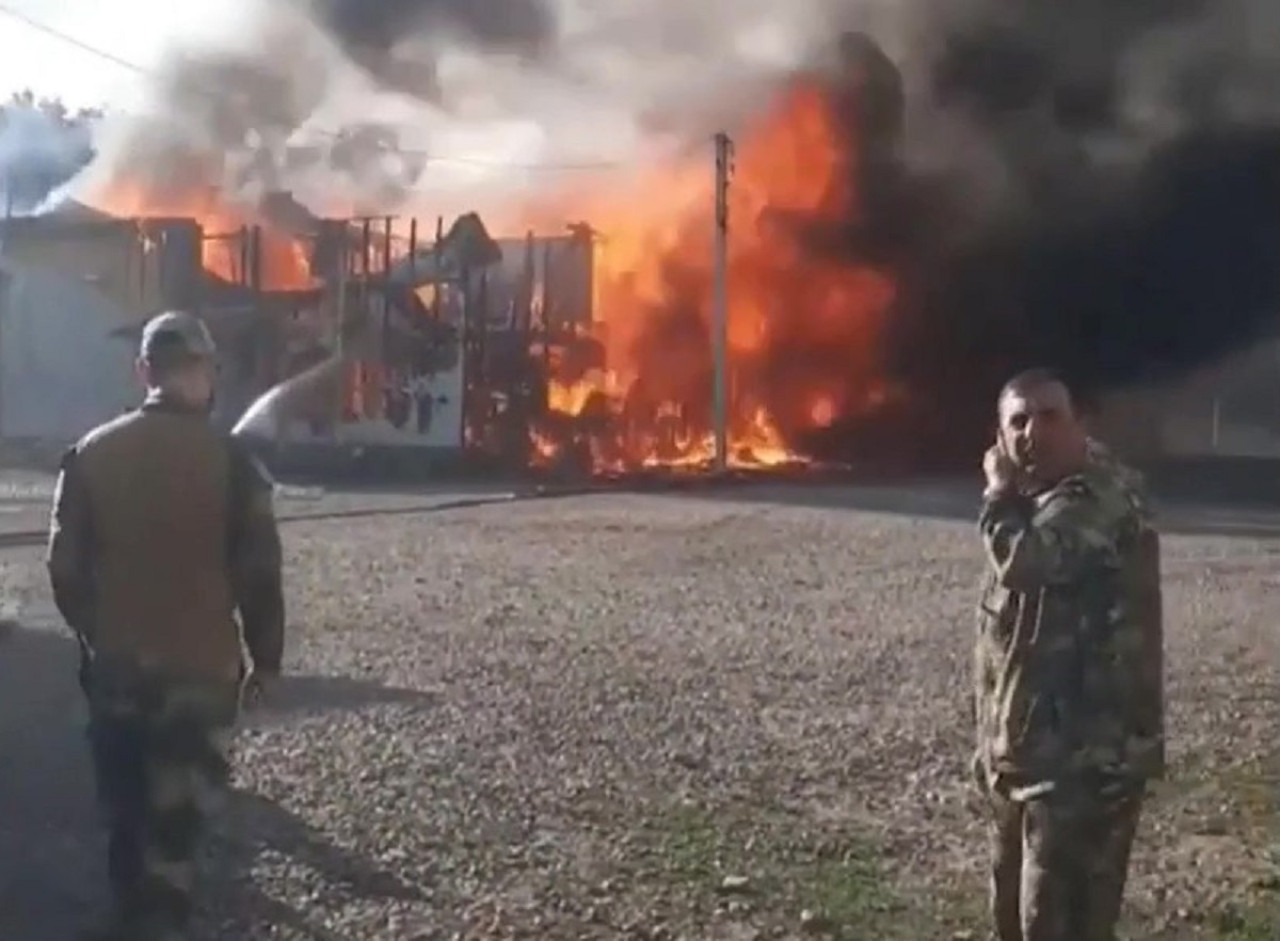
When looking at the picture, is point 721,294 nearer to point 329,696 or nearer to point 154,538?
point 329,696

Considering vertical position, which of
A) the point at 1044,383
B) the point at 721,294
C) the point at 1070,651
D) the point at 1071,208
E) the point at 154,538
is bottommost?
the point at 1070,651

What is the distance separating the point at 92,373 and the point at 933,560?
2392 cm

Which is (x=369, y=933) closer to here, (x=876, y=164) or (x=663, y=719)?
(x=663, y=719)

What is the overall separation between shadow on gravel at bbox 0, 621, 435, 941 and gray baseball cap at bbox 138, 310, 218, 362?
1687 millimetres

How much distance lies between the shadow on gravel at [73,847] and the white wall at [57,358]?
2923 centimetres

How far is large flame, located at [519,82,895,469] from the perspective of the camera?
1292 inches

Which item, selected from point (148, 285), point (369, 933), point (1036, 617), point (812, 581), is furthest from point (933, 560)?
point (148, 285)

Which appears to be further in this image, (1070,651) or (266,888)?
(266,888)

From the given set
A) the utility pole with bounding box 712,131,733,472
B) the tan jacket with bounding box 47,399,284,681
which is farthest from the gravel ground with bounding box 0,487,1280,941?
the utility pole with bounding box 712,131,733,472

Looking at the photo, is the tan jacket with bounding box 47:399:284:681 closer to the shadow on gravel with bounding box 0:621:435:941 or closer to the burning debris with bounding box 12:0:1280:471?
the shadow on gravel with bounding box 0:621:435:941

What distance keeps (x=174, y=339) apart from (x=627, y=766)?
12.6 ft

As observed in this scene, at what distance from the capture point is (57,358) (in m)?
38.1

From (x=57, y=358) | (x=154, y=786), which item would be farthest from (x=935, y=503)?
(x=154, y=786)

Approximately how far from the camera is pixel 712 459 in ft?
105
